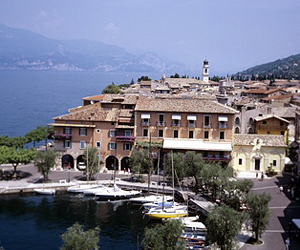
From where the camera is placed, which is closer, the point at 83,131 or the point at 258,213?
the point at 258,213

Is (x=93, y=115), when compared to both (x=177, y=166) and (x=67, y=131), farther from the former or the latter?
(x=177, y=166)

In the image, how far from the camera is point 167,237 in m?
25.7

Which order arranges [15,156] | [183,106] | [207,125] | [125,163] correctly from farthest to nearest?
[125,163] < [183,106] < [207,125] < [15,156]

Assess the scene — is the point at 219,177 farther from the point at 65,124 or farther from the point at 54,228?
the point at 65,124

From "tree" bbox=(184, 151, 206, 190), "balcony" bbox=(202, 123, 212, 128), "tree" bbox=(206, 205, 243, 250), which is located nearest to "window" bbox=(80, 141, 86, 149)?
"tree" bbox=(184, 151, 206, 190)

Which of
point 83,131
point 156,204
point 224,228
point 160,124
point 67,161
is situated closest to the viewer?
point 224,228

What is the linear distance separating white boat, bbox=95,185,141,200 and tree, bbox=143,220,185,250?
20.9 metres

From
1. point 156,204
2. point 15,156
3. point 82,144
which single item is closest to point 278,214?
point 156,204

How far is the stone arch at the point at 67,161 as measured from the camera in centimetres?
5742

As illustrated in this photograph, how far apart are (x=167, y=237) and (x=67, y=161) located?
119 feet

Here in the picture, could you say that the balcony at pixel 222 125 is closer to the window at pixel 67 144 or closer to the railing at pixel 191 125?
the railing at pixel 191 125

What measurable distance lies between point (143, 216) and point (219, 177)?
27.8 ft

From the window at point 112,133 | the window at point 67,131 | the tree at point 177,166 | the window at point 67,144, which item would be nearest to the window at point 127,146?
the window at point 112,133

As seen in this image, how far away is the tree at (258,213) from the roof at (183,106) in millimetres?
24074
